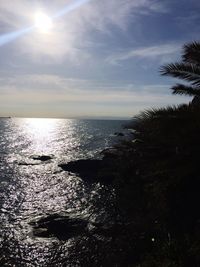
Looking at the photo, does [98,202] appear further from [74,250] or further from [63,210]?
[74,250]

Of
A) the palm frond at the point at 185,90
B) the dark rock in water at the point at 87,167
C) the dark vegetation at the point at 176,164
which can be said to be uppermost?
the palm frond at the point at 185,90

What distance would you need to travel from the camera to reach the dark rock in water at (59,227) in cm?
3419

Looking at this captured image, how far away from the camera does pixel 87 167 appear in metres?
70.1

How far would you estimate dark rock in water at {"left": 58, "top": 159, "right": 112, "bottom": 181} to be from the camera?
65331mm

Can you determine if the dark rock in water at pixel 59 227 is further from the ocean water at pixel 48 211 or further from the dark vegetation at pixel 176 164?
the dark vegetation at pixel 176 164

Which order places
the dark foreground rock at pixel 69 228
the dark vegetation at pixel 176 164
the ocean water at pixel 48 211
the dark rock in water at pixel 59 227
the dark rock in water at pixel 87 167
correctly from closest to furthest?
the dark vegetation at pixel 176 164, the ocean water at pixel 48 211, the dark foreground rock at pixel 69 228, the dark rock in water at pixel 59 227, the dark rock in water at pixel 87 167

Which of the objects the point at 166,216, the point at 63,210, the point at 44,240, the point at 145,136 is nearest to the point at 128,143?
the point at 145,136

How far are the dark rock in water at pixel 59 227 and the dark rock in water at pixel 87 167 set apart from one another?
967 inches

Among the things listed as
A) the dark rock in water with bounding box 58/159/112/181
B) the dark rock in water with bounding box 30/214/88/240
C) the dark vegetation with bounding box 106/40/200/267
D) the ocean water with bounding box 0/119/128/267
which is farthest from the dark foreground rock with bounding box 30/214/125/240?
the dark rock in water with bounding box 58/159/112/181

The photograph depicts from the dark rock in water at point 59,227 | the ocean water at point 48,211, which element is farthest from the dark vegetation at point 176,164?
the dark rock in water at point 59,227

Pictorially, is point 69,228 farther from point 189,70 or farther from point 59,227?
point 189,70

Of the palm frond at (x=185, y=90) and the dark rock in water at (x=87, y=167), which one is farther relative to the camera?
the dark rock in water at (x=87, y=167)

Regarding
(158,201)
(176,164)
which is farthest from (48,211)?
(176,164)

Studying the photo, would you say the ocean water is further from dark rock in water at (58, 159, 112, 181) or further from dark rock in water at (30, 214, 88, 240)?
dark rock in water at (58, 159, 112, 181)
